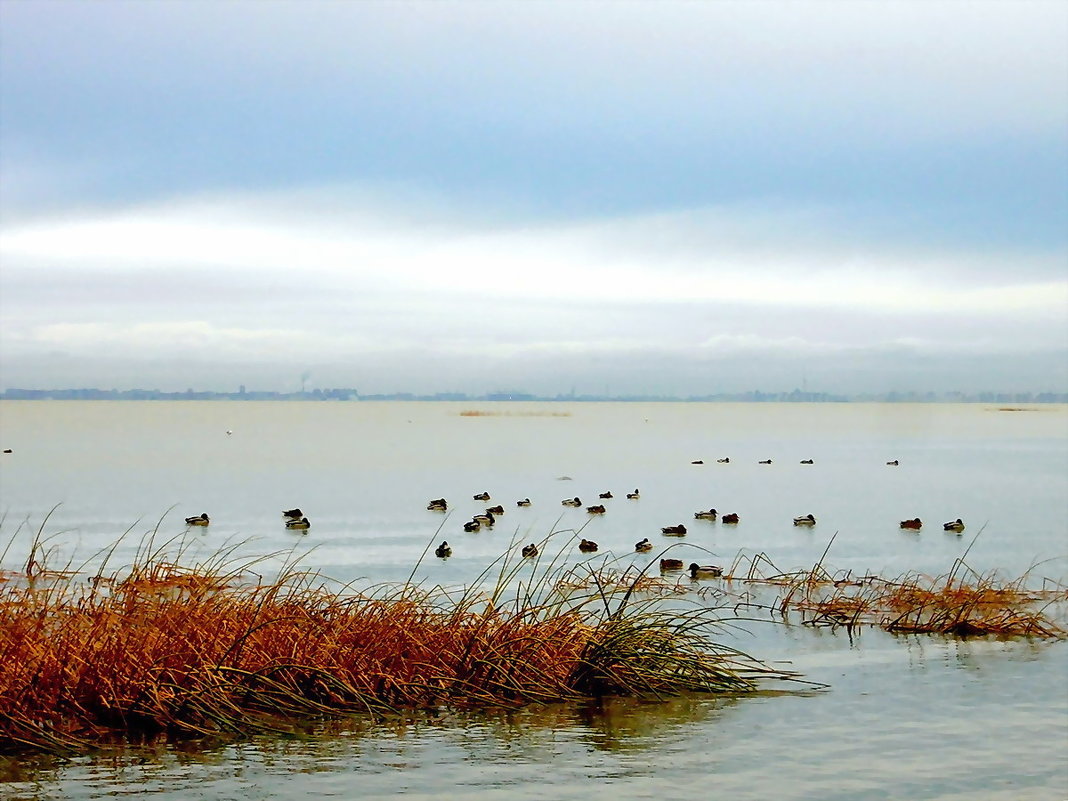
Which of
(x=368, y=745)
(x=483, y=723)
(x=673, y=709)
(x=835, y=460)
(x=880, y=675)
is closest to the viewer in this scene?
(x=368, y=745)

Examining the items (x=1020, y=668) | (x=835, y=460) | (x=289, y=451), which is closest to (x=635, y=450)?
(x=835, y=460)

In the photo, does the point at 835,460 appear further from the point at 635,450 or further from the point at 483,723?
the point at 483,723

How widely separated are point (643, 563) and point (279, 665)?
52.9 feet

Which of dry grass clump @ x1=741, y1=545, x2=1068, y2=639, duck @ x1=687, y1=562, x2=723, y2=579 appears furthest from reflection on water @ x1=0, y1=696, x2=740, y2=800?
duck @ x1=687, y1=562, x2=723, y2=579

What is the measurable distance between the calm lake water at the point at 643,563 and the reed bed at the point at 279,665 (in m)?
0.34

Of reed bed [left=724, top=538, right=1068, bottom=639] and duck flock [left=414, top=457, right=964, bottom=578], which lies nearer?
reed bed [left=724, top=538, right=1068, bottom=639]

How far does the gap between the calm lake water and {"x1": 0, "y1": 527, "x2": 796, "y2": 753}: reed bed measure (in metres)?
0.34

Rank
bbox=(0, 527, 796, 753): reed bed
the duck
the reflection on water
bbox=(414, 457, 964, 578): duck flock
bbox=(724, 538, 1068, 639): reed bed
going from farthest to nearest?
1. bbox=(414, 457, 964, 578): duck flock
2. the duck
3. bbox=(724, 538, 1068, 639): reed bed
4. bbox=(0, 527, 796, 753): reed bed
5. the reflection on water

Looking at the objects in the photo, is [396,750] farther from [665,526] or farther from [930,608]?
[665,526]

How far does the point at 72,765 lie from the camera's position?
29.5 ft

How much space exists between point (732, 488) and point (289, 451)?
40.3 metres

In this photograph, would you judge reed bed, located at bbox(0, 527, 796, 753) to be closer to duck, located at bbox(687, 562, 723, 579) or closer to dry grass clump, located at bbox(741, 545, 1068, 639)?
dry grass clump, located at bbox(741, 545, 1068, 639)

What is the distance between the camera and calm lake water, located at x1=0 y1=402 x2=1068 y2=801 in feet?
30.8

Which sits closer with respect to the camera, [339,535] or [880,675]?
[880,675]
